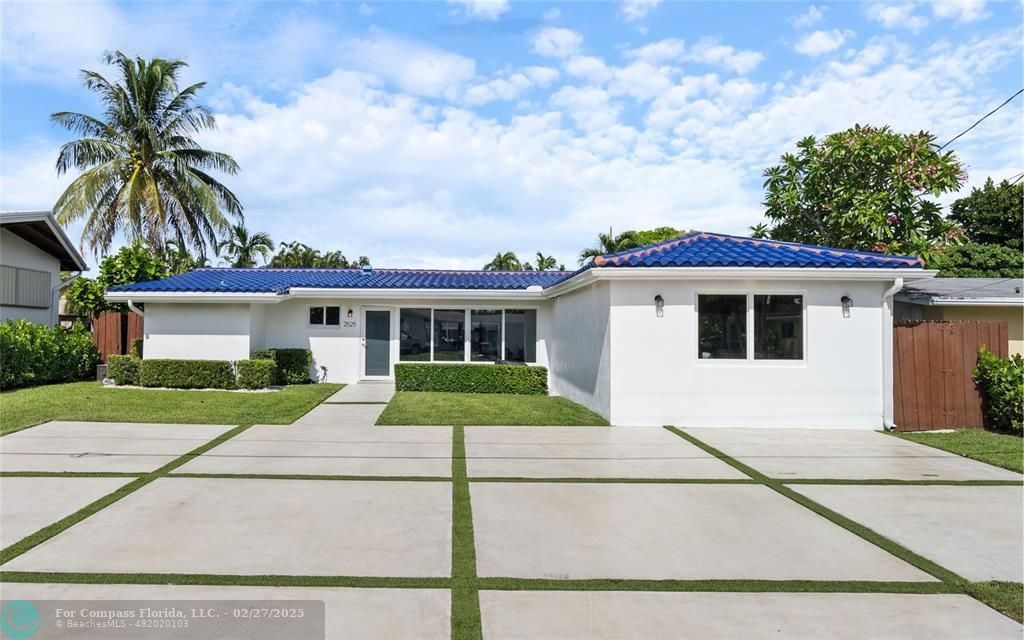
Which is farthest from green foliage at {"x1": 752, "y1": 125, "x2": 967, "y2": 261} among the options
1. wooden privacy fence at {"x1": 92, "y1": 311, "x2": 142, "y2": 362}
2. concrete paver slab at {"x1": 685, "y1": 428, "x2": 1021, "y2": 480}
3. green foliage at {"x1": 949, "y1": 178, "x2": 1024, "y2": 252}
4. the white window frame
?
green foliage at {"x1": 949, "y1": 178, "x2": 1024, "y2": 252}

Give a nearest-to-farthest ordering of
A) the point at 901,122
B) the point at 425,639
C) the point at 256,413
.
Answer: the point at 425,639, the point at 256,413, the point at 901,122

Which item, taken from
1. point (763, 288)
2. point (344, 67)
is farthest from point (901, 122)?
point (344, 67)

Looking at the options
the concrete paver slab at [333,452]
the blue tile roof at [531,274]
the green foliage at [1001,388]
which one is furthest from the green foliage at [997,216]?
the concrete paver slab at [333,452]

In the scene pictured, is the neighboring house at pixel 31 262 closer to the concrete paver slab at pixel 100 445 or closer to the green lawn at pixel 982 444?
the concrete paver slab at pixel 100 445

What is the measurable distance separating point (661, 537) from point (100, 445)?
6935 millimetres

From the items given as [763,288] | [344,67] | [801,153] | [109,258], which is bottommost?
[763,288]

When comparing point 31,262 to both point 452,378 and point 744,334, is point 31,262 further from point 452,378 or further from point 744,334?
point 744,334

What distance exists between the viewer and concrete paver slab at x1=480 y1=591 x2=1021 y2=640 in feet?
9.68

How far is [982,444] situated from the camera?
318 inches

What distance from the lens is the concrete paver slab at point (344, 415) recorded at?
929cm

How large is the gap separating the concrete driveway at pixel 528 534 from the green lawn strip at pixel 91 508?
4 centimetres

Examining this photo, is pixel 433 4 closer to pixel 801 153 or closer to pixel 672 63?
pixel 672 63

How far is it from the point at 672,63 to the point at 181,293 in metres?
12.2

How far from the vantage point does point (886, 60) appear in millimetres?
11094
